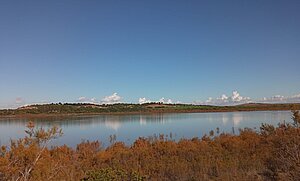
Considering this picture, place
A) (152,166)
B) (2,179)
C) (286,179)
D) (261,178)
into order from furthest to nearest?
(152,166) < (261,178) < (286,179) < (2,179)

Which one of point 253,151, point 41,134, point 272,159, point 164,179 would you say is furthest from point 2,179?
point 253,151

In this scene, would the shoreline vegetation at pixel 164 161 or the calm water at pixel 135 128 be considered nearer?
the shoreline vegetation at pixel 164 161

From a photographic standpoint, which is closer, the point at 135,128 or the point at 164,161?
the point at 164,161

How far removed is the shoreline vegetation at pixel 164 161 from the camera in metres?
6.18

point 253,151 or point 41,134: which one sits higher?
point 41,134

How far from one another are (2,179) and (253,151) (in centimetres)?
892

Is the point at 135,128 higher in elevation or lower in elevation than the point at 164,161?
lower

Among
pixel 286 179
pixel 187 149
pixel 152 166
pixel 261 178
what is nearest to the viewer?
pixel 286 179

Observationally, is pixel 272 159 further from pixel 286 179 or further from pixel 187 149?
pixel 187 149

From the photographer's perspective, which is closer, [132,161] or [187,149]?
[132,161]

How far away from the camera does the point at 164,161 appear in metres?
10.9

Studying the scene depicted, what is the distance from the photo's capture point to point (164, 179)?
895 cm

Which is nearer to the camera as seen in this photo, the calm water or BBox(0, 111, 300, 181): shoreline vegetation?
BBox(0, 111, 300, 181): shoreline vegetation

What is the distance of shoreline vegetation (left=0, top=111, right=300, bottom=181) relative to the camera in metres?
6.18
